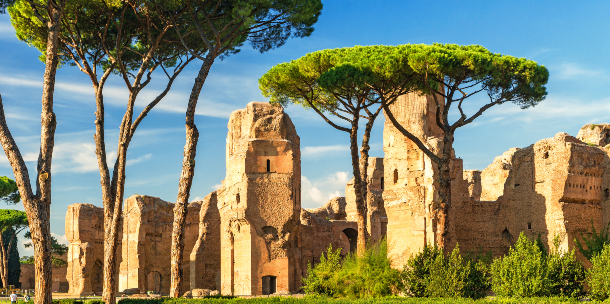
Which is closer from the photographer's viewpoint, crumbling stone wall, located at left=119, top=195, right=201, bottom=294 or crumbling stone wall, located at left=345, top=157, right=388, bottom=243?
crumbling stone wall, located at left=119, top=195, right=201, bottom=294

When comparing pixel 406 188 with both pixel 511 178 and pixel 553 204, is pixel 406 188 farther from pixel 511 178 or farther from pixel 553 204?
pixel 553 204

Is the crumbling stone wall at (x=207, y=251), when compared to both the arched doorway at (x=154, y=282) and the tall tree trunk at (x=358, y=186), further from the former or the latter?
the tall tree trunk at (x=358, y=186)

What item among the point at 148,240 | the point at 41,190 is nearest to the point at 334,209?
the point at 148,240

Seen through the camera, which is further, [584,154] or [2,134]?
[584,154]

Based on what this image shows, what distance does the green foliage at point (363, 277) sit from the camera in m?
14.5

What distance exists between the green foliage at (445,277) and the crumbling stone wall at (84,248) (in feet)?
62.2

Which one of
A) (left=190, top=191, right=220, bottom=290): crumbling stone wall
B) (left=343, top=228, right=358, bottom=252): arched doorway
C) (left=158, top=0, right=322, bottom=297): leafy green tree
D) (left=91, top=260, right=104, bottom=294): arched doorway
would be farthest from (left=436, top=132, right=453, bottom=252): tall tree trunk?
(left=91, top=260, right=104, bottom=294): arched doorway

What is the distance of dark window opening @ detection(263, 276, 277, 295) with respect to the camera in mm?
21219

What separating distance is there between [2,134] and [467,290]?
1016 centimetres

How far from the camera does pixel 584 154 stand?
1797cm

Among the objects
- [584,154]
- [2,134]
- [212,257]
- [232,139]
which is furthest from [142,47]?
[584,154]

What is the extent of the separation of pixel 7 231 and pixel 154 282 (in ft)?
42.8

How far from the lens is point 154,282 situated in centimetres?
2884

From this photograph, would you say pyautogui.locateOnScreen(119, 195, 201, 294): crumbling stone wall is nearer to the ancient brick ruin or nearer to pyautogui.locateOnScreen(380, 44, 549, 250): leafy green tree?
the ancient brick ruin
